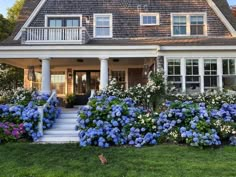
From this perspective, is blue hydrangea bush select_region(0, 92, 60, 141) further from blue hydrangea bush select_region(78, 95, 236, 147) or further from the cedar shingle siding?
the cedar shingle siding

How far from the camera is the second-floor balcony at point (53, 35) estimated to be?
13.6 m

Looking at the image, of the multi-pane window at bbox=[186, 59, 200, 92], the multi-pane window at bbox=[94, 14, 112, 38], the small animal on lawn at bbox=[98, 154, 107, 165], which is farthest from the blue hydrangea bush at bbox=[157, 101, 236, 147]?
the multi-pane window at bbox=[94, 14, 112, 38]

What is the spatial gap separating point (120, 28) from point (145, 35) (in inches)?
55.0

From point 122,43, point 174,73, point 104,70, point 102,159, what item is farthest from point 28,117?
point 174,73

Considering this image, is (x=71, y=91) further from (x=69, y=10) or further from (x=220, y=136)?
(x=220, y=136)

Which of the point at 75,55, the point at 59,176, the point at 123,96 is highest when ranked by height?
the point at 75,55

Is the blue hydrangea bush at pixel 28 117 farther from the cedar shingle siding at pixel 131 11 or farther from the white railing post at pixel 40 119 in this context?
the cedar shingle siding at pixel 131 11

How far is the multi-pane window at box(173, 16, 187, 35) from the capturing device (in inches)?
614

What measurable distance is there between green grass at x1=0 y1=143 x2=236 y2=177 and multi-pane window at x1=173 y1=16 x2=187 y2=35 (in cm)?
935

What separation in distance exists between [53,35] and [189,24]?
7225 millimetres

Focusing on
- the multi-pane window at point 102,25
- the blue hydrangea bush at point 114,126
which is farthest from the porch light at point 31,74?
the blue hydrangea bush at point 114,126

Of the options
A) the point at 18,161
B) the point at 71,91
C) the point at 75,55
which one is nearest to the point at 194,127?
the point at 18,161

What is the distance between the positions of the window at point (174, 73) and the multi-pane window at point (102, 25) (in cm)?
422

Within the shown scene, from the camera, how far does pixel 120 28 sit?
15.6 m
